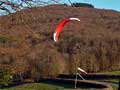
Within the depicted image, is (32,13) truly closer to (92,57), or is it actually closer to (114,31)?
(92,57)

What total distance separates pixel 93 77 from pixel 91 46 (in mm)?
43276

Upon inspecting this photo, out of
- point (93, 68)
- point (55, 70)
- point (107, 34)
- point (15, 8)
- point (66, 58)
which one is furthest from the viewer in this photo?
point (107, 34)

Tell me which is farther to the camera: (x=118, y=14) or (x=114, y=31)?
(x=118, y=14)

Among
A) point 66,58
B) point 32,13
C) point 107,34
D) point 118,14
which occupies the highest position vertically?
point 118,14

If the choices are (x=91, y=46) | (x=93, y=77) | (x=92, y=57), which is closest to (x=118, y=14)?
(x=91, y=46)

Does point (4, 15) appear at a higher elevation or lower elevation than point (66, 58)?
lower

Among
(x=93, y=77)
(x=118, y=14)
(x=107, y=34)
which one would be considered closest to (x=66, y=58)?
(x=107, y=34)

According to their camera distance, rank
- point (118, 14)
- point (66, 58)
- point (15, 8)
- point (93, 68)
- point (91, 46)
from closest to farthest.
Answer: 1. point (15, 8)
2. point (93, 68)
3. point (66, 58)
4. point (91, 46)
5. point (118, 14)

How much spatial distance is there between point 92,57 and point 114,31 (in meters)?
27.6

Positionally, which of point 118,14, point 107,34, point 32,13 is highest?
point 118,14

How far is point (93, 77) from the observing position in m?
56.2

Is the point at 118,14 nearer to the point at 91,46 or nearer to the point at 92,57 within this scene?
the point at 91,46

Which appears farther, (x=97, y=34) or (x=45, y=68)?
(x=97, y=34)

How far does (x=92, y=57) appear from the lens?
87.1m
